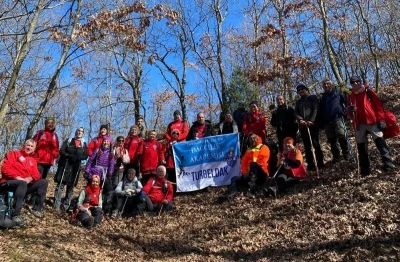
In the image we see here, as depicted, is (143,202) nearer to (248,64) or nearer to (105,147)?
(105,147)

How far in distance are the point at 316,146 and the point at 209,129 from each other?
3.47 m

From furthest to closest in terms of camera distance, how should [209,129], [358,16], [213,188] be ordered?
[358,16], [209,129], [213,188]

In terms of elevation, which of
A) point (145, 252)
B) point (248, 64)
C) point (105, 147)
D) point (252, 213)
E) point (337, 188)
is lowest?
point (145, 252)

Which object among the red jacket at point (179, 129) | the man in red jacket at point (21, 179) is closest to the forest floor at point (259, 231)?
the man in red jacket at point (21, 179)

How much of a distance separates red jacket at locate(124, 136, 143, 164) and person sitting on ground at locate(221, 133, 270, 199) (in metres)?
2.80

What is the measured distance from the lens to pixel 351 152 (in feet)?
36.7

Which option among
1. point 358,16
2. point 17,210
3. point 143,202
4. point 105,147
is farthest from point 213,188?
point 358,16

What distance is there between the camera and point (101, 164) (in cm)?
1118

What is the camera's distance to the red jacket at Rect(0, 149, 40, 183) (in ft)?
29.1

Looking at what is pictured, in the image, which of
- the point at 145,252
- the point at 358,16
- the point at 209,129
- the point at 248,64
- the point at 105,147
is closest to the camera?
the point at 145,252

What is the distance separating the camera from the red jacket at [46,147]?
1051cm

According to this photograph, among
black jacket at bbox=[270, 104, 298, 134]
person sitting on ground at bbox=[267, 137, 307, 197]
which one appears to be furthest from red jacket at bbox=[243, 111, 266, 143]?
person sitting on ground at bbox=[267, 137, 307, 197]

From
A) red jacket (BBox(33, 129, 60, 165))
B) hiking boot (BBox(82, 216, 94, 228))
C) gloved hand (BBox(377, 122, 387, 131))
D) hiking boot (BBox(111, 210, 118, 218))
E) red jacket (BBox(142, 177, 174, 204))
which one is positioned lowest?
hiking boot (BBox(82, 216, 94, 228))

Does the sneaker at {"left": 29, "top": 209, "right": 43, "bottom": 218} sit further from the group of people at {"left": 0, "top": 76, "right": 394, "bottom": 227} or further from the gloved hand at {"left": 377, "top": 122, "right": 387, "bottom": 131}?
the gloved hand at {"left": 377, "top": 122, "right": 387, "bottom": 131}
